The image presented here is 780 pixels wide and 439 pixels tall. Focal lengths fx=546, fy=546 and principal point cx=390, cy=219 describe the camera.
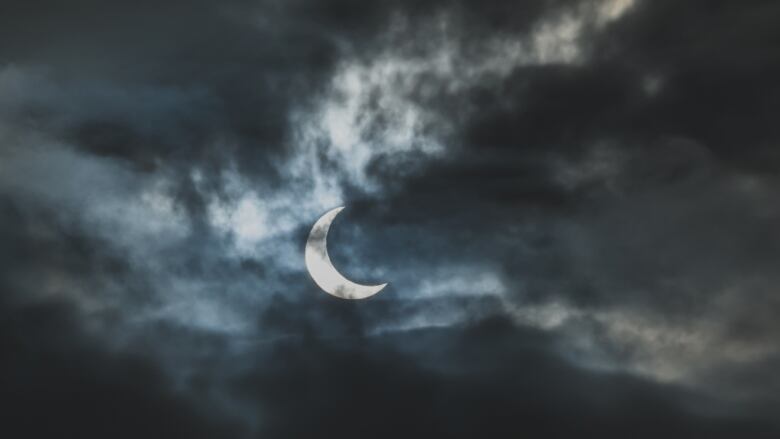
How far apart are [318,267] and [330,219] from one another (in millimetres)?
6723

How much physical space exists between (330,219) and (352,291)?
33.9 feet

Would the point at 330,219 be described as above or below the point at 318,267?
above

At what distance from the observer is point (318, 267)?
2881 inches

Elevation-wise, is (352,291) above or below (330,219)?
below

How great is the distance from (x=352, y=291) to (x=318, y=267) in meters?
5.89

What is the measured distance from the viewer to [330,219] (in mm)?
74438

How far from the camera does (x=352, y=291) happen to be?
246 feet
